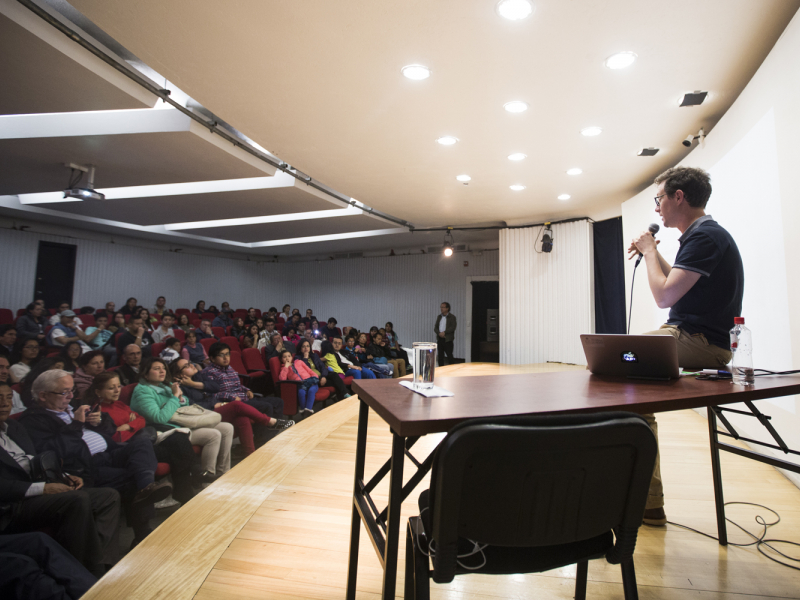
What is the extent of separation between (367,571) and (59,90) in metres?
4.04

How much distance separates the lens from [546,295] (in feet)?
24.9

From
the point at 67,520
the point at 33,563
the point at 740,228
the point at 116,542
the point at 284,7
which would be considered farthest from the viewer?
the point at 740,228

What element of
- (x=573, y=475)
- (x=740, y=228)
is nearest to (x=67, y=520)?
(x=573, y=475)

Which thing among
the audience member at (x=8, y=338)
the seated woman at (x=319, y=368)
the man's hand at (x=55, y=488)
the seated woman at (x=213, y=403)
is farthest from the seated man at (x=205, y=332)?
the man's hand at (x=55, y=488)

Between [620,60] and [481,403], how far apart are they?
3.05 m

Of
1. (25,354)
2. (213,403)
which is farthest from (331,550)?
(25,354)

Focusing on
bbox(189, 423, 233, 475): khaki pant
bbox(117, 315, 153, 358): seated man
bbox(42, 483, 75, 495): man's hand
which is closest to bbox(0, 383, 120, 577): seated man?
bbox(42, 483, 75, 495): man's hand

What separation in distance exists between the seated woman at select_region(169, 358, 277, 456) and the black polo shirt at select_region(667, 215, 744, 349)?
297 cm

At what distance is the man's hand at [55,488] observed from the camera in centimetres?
188

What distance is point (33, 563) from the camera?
1.51 metres

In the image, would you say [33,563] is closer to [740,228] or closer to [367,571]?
[367,571]

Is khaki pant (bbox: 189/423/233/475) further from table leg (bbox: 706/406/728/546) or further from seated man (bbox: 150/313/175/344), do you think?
seated man (bbox: 150/313/175/344)

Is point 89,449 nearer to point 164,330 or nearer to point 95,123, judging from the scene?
point 95,123

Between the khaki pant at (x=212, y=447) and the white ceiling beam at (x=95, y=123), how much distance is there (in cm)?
282
